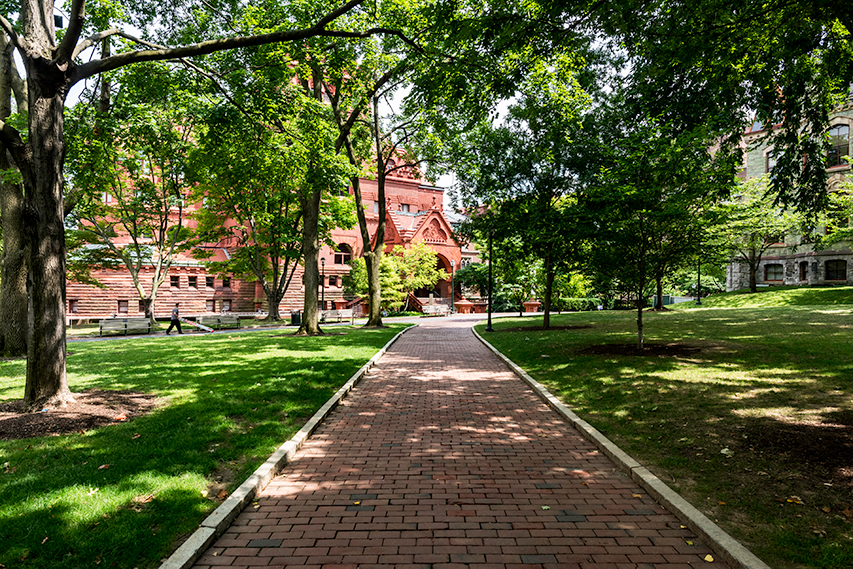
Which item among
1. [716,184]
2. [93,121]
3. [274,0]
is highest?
[274,0]

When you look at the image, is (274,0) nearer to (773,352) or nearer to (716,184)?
(716,184)

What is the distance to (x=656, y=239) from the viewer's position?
1178cm

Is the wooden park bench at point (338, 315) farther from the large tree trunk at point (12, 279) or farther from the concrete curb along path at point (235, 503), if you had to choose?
the concrete curb along path at point (235, 503)

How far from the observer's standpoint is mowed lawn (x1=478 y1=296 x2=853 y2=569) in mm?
3752

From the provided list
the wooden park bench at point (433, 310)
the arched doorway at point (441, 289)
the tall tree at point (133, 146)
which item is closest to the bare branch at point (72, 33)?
the tall tree at point (133, 146)

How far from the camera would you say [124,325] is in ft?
82.6

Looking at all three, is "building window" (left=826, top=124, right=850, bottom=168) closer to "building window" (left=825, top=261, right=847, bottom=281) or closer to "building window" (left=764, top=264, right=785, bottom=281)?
"building window" (left=825, top=261, right=847, bottom=281)

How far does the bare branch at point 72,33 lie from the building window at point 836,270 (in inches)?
2098

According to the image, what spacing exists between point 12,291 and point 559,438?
1495 centimetres

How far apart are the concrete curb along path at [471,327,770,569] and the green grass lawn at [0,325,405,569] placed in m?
4.01

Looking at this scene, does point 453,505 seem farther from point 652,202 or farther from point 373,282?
point 373,282

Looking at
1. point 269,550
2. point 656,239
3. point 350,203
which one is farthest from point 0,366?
point 350,203

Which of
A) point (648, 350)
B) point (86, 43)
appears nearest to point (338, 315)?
point (648, 350)

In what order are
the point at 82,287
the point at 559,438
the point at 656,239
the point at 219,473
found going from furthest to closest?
the point at 82,287, the point at 656,239, the point at 559,438, the point at 219,473
